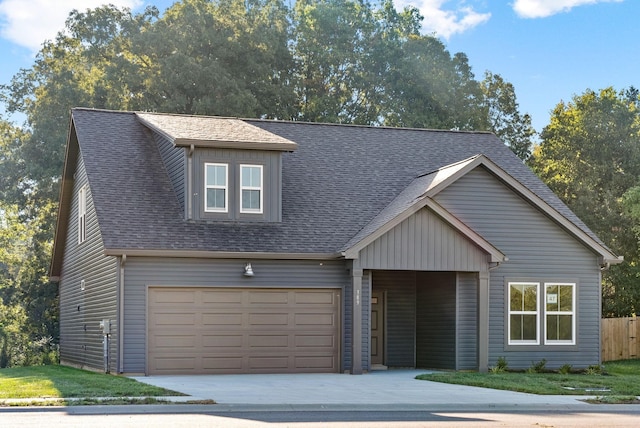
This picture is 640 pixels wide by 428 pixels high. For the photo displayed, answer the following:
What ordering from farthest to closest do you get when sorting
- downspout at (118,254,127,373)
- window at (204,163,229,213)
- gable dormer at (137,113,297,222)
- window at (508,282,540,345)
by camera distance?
window at (508,282,540,345), window at (204,163,229,213), gable dormer at (137,113,297,222), downspout at (118,254,127,373)

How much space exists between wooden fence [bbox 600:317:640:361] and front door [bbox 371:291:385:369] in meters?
12.3

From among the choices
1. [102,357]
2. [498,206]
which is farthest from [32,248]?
[498,206]

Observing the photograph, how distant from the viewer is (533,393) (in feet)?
66.5

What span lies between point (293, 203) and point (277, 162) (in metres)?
1.38

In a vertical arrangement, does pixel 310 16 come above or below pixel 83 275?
above

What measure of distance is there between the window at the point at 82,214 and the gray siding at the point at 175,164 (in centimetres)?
294

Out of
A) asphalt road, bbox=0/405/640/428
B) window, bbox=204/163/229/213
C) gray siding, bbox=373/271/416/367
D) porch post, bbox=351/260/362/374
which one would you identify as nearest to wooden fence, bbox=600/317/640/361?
gray siding, bbox=373/271/416/367

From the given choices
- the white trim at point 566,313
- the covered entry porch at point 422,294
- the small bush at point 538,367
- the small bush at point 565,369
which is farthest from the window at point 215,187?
the small bush at point 565,369

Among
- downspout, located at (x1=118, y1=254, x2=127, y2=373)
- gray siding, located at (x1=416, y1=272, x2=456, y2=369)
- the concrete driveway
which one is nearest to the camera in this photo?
the concrete driveway

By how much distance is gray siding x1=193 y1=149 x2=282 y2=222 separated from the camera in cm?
2677

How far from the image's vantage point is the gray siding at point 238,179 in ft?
87.8

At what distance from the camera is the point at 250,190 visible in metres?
27.3

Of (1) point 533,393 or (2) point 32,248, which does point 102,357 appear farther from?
(2) point 32,248

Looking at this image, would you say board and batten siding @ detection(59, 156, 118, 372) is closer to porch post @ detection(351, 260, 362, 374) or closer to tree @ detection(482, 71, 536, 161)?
porch post @ detection(351, 260, 362, 374)
